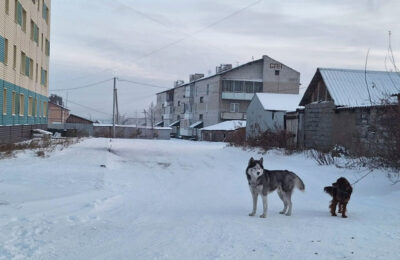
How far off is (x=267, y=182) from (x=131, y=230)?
2800 millimetres

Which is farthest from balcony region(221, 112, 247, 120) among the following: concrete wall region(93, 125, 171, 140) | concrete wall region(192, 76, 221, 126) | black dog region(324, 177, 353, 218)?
black dog region(324, 177, 353, 218)

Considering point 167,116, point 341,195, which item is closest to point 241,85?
point 167,116

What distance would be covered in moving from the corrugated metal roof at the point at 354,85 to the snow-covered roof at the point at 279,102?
979 centimetres

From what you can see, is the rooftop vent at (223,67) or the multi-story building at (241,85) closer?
the multi-story building at (241,85)

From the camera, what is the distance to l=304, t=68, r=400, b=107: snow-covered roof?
20.6 metres

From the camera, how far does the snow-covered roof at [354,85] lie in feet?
67.5

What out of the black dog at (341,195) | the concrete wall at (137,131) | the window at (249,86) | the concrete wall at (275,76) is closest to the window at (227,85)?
the window at (249,86)

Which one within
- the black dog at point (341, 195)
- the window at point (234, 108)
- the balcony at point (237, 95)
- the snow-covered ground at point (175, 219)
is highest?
the balcony at point (237, 95)

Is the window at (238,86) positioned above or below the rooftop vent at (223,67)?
below

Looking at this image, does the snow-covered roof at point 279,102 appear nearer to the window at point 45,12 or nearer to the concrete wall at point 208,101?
the window at point 45,12

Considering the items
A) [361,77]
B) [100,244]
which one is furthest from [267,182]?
[361,77]

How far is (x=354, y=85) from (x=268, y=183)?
15.1 metres

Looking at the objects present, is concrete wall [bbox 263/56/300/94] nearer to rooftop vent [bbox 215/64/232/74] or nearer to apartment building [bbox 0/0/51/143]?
rooftop vent [bbox 215/64/232/74]

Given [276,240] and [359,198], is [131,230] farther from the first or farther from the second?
[359,198]
